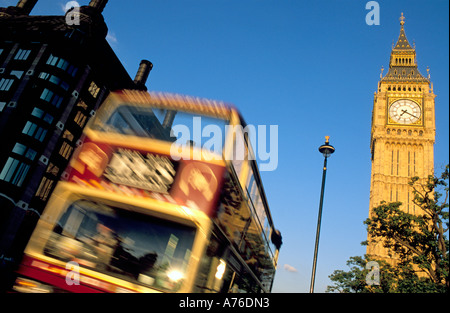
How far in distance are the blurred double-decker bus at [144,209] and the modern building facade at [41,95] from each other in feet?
80.8

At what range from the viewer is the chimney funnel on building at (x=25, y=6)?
38.4m

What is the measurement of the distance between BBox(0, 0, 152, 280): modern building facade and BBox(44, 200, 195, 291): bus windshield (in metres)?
24.7

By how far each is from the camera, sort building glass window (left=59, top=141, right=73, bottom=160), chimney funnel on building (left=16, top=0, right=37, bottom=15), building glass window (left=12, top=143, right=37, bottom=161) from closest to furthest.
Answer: building glass window (left=12, top=143, right=37, bottom=161)
building glass window (left=59, top=141, right=73, bottom=160)
chimney funnel on building (left=16, top=0, right=37, bottom=15)

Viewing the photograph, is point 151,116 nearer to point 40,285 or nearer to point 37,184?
point 40,285

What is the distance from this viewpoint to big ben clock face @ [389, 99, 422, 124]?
52.3 meters

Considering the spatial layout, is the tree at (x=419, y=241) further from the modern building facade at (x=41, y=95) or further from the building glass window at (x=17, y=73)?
the building glass window at (x=17, y=73)

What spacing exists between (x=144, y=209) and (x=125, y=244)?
2.13 ft

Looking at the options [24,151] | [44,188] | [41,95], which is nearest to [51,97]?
[41,95]

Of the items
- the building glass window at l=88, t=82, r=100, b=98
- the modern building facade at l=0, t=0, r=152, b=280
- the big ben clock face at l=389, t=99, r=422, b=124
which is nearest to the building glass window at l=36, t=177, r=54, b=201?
the modern building facade at l=0, t=0, r=152, b=280

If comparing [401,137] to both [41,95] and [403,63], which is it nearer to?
[403,63]

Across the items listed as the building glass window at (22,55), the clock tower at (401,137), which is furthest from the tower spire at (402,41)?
the building glass window at (22,55)

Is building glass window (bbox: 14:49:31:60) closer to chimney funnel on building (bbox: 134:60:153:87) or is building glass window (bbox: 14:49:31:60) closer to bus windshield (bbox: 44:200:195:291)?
chimney funnel on building (bbox: 134:60:153:87)

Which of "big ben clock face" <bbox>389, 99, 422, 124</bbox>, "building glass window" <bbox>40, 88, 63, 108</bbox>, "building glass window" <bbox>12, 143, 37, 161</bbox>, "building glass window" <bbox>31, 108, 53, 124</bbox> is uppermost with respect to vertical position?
"big ben clock face" <bbox>389, 99, 422, 124</bbox>

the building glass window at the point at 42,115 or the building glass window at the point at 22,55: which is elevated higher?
the building glass window at the point at 22,55
